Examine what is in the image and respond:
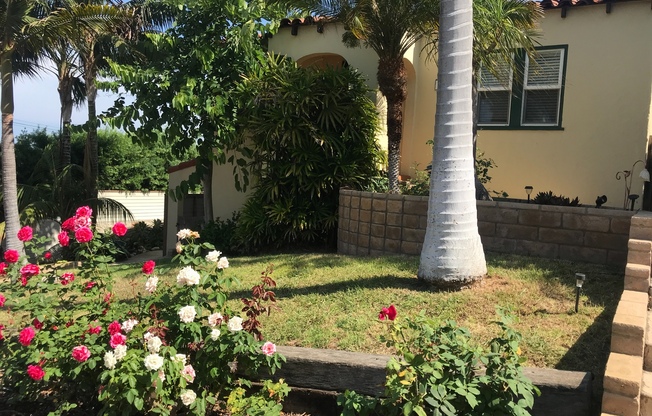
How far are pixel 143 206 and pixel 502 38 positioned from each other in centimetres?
1653

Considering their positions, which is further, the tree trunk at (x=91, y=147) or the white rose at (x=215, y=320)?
the tree trunk at (x=91, y=147)

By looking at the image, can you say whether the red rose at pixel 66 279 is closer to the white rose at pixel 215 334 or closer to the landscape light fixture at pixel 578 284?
the white rose at pixel 215 334

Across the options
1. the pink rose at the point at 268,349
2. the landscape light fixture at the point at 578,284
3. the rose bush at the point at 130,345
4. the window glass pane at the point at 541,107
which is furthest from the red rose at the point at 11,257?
the window glass pane at the point at 541,107

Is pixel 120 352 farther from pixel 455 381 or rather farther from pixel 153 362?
pixel 455 381

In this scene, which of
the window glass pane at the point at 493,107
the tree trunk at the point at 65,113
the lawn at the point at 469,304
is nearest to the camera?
the lawn at the point at 469,304

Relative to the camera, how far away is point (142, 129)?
8.87m

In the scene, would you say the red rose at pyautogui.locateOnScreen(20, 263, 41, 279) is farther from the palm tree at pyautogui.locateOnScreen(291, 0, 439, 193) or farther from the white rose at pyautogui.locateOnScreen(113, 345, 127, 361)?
the palm tree at pyautogui.locateOnScreen(291, 0, 439, 193)

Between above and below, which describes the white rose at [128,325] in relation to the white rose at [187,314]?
below

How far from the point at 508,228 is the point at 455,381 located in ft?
12.5

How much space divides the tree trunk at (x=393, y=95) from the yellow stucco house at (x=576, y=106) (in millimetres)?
2672

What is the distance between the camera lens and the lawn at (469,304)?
4.07m

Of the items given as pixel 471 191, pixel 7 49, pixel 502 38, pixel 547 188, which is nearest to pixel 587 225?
pixel 471 191

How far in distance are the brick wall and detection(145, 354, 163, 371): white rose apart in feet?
14.2

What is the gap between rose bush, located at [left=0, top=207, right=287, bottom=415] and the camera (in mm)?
3301
